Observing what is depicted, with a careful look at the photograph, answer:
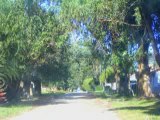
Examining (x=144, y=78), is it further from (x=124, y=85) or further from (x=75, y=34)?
(x=124, y=85)

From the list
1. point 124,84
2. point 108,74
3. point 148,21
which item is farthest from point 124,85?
point 148,21

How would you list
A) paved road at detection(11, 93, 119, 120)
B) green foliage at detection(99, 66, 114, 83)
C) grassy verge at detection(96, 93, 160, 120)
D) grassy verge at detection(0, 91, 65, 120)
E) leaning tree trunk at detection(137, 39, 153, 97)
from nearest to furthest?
grassy verge at detection(96, 93, 160, 120) < paved road at detection(11, 93, 119, 120) < grassy verge at detection(0, 91, 65, 120) < leaning tree trunk at detection(137, 39, 153, 97) < green foliage at detection(99, 66, 114, 83)

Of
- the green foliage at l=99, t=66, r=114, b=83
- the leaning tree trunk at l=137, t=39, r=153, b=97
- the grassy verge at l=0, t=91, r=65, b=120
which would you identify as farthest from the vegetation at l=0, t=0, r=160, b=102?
the green foliage at l=99, t=66, r=114, b=83

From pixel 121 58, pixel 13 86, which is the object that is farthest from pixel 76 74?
pixel 121 58

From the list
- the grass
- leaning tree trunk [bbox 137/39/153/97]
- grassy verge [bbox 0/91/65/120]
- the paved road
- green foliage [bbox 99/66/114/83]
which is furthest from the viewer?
green foliage [bbox 99/66/114/83]

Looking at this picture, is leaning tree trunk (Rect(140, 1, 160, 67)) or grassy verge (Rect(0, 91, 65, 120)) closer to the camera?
leaning tree trunk (Rect(140, 1, 160, 67))

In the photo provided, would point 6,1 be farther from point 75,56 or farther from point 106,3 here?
point 75,56

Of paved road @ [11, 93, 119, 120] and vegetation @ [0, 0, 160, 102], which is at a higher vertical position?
vegetation @ [0, 0, 160, 102]

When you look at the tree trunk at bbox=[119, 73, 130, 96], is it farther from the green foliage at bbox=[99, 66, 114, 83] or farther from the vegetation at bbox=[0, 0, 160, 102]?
the green foliage at bbox=[99, 66, 114, 83]

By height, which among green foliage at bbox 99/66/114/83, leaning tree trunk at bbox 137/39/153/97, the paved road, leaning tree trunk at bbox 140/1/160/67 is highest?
green foliage at bbox 99/66/114/83

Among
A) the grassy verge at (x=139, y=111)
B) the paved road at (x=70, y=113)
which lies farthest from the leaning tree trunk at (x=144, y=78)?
the paved road at (x=70, y=113)

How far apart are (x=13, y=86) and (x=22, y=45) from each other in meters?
7.86

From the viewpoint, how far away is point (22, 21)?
37.6 m

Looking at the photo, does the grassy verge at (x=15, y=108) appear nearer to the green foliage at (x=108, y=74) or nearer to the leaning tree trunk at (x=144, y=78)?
the leaning tree trunk at (x=144, y=78)
